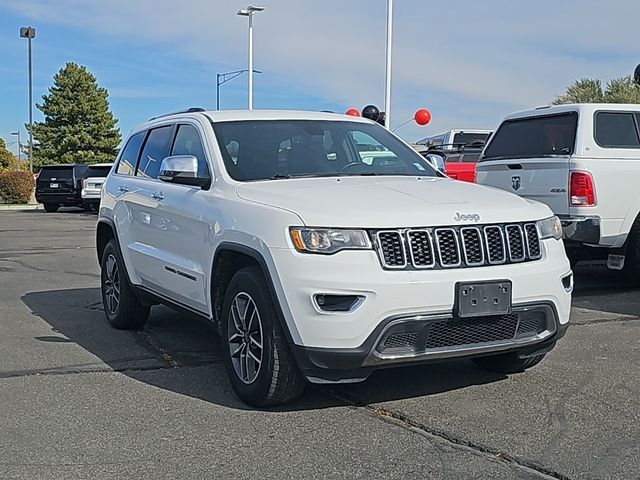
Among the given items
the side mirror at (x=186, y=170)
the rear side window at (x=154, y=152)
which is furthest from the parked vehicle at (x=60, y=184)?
the side mirror at (x=186, y=170)

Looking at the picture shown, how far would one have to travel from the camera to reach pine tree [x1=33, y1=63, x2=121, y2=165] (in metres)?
55.1

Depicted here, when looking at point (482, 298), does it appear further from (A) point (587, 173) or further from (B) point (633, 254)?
(B) point (633, 254)

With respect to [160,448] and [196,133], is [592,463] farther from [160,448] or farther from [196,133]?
[196,133]

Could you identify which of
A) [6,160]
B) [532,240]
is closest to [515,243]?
[532,240]

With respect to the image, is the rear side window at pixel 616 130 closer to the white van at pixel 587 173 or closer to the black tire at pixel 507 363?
the white van at pixel 587 173

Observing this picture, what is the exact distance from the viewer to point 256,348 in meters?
4.86

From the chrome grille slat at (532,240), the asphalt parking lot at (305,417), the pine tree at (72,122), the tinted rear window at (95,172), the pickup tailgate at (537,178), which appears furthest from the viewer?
the pine tree at (72,122)

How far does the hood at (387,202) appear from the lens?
14.7 ft

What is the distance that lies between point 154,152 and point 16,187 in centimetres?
2810

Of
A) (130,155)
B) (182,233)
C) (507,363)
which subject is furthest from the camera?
(130,155)

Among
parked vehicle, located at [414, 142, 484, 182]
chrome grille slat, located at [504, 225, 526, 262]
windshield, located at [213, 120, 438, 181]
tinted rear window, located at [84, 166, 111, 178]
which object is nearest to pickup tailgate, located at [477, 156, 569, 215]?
parked vehicle, located at [414, 142, 484, 182]

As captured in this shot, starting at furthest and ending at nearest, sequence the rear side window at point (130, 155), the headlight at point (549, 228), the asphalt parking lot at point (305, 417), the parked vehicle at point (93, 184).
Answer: the parked vehicle at point (93, 184) → the rear side window at point (130, 155) → the headlight at point (549, 228) → the asphalt parking lot at point (305, 417)

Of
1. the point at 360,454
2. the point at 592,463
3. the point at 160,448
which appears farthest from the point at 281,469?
the point at 592,463

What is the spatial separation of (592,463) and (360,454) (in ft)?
3.60
